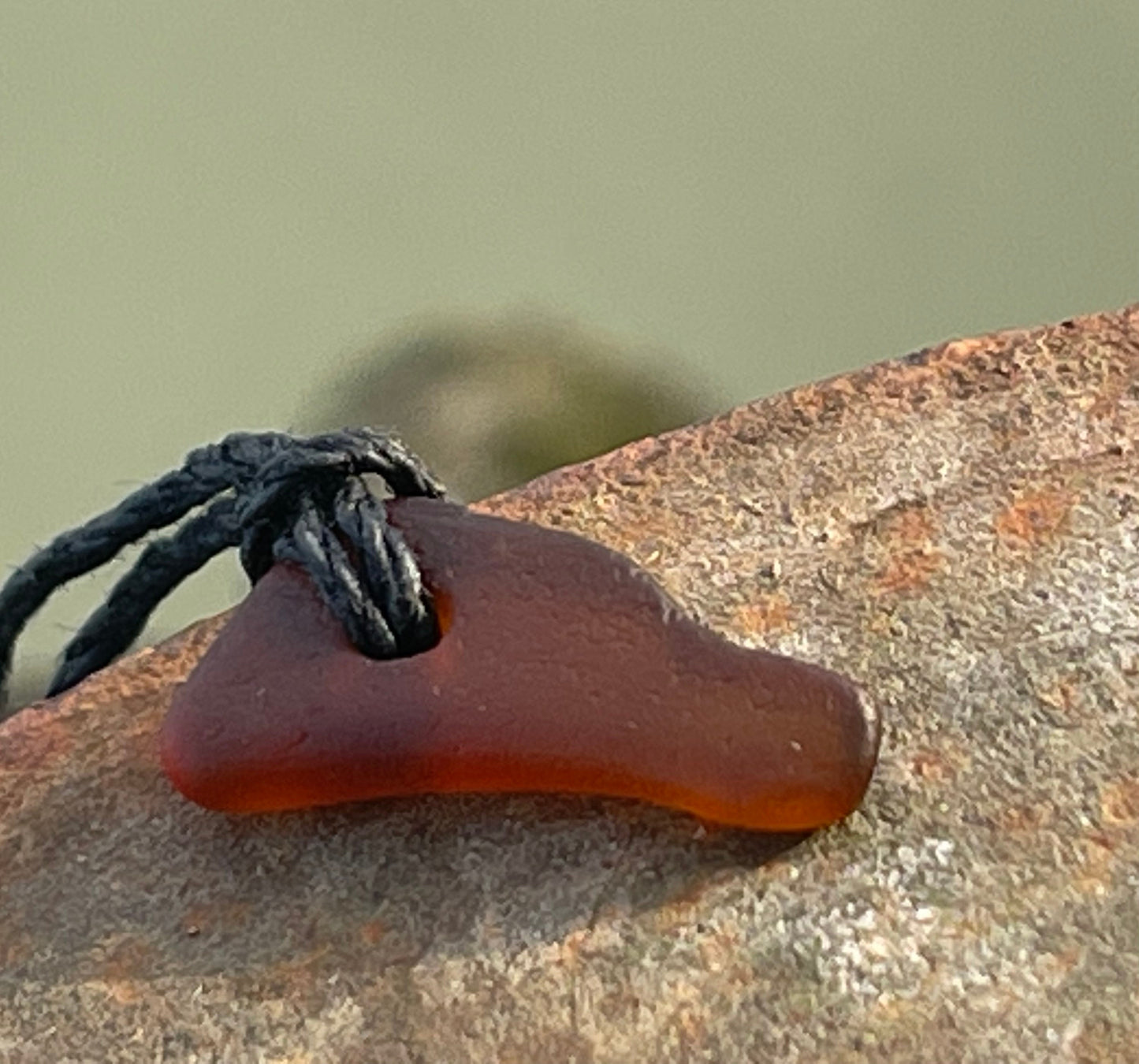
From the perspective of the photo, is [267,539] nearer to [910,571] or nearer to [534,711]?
[534,711]

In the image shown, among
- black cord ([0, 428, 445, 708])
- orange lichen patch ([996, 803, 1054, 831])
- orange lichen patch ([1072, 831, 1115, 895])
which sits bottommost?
orange lichen patch ([1072, 831, 1115, 895])

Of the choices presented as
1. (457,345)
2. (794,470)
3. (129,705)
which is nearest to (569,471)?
(794,470)

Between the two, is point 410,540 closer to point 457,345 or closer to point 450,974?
point 450,974

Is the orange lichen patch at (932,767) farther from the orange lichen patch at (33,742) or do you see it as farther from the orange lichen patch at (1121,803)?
the orange lichen patch at (33,742)

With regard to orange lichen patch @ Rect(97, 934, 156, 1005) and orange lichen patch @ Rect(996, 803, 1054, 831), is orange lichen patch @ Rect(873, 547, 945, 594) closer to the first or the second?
orange lichen patch @ Rect(996, 803, 1054, 831)

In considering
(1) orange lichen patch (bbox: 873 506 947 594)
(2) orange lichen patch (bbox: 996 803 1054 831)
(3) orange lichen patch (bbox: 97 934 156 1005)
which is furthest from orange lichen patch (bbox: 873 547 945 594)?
(3) orange lichen patch (bbox: 97 934 156 1005)

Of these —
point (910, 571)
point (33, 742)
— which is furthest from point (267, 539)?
point (910, 571)
